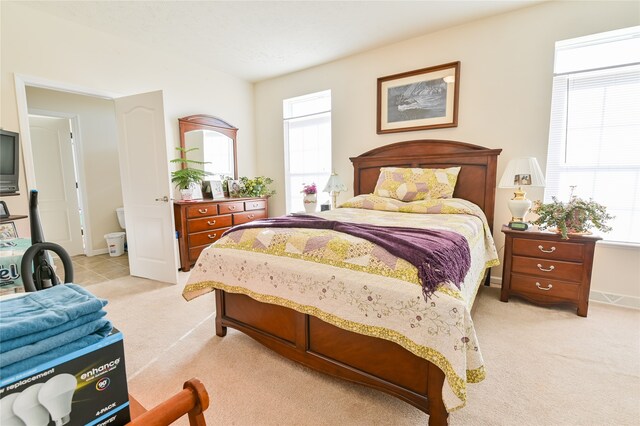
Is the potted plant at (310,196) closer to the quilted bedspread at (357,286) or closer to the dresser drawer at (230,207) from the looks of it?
the dresser drawer at (230,207)

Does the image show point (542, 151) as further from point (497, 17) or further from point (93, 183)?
point (93, 183)

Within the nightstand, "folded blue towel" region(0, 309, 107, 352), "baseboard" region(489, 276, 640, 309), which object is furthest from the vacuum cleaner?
"baseboard" region(489, 276, 640, 309)

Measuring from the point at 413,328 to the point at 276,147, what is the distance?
400 cm

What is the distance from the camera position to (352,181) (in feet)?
13.3

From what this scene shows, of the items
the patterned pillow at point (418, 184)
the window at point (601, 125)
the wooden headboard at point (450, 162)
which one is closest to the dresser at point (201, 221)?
the wooden headboard at point (450, 162)

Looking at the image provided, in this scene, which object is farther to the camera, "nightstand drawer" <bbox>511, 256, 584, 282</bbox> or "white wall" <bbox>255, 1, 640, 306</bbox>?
"white wall" <bbox>255, 1, 640, 306</bbox>

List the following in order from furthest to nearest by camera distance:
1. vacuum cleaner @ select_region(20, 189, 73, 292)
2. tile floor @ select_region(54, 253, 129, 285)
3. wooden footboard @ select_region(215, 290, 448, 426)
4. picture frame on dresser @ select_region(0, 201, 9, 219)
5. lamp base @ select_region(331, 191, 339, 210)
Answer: lamp base @ select_region(331, 191, 339, 210) → tile floor @ select_region(54, 253, 129, 285) → picture frame on dresser @ select_region(0, 201, 9, 219) → wooden footboard @ select_region(215, 290, 448, 426) → vacuum cleaner @ select_region(20, 189, 73, 292)

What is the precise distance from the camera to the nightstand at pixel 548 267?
2.41 meters

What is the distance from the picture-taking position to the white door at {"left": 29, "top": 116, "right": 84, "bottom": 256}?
438 cm

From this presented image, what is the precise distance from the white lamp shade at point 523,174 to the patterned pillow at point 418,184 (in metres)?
0.50

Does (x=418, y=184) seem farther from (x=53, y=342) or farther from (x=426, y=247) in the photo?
(x=53, y=342)

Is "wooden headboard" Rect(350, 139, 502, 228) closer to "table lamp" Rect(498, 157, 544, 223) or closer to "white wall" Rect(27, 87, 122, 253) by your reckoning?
"table lamp" Rect(498, 157, 544, 223)

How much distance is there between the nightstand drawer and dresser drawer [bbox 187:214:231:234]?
3377 millimetres

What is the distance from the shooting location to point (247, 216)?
4426 mm
